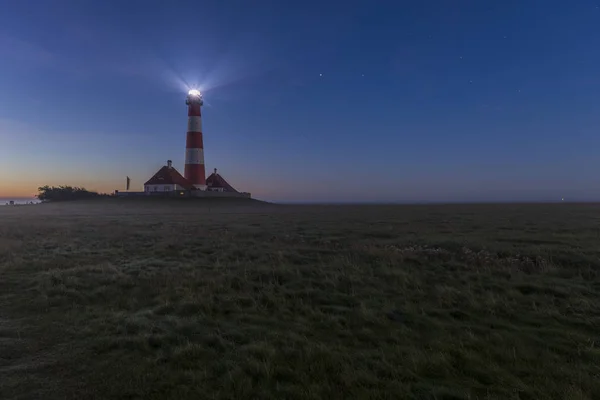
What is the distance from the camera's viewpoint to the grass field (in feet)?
15.6

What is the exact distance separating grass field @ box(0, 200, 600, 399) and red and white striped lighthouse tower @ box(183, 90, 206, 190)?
55200 mm

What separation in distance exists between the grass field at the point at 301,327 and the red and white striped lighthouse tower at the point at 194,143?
55200 mm

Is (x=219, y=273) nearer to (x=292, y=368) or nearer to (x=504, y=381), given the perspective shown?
(x=292, y=368)

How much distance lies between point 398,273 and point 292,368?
6.70m

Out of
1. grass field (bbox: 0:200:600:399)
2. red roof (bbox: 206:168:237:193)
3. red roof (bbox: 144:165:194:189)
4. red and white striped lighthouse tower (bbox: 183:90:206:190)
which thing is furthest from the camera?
red roof (bbox: 206:168:237:193)

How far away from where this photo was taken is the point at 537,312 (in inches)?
299

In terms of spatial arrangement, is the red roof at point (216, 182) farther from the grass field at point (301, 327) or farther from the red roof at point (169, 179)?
the grass field at point (301, 327)

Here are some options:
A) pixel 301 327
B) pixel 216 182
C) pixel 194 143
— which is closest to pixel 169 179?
pixel 194 143

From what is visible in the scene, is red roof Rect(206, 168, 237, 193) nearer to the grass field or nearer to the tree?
the tree

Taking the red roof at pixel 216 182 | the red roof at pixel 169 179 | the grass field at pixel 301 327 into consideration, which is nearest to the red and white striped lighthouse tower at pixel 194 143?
the red roof at pixel 169 179

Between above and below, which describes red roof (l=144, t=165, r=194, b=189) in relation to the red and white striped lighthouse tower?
below

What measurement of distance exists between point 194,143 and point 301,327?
64.7 metres

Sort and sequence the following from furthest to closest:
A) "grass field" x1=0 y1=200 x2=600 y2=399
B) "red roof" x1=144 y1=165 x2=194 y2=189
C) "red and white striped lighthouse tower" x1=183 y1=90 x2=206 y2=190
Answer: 1. "red roof" x1=144 y1=165 x2=194 y2=189
2. "red and white striped lighthouse tower" x1=183 y1=90 x2=206 y2=190
3. "grass field" x1=0 y1=200 x2=600 y2=399

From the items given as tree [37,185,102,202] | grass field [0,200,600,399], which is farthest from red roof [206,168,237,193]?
grass field [0,200,600,399]
